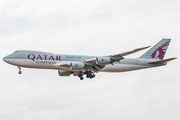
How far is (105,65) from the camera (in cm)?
5022

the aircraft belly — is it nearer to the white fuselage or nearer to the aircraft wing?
the aircraft wing

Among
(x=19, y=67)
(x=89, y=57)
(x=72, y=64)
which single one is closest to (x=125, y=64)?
(x=89, y=57)

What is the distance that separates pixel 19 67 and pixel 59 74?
8.90 m

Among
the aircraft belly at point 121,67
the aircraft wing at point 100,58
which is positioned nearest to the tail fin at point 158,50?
the aircraft belly at point 121,67

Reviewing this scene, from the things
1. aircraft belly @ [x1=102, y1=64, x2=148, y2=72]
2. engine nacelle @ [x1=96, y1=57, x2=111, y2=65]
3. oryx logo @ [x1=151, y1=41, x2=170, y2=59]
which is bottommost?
aircraft belly @ [x1=102, y1=64, x2=148, y2=72]

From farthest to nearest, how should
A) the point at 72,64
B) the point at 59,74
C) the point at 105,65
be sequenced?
the point at 59,74
the point at 105,65
the point at 72,64

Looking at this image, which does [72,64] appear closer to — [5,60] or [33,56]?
[33,56]

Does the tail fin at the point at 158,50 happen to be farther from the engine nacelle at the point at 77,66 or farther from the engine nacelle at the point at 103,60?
the engine nacelle at the point at 77,66

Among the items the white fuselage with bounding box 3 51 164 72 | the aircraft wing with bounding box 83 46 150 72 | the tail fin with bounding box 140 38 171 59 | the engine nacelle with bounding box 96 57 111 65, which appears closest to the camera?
the engine nacelle with bounding box 96 57 111 65

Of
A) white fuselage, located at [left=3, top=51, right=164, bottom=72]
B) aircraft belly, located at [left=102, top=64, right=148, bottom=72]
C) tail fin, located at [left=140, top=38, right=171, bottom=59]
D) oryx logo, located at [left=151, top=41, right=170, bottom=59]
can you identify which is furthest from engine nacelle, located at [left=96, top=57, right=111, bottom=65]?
oryx logo, located at [left=151, top=41, right=170, bottom=59]

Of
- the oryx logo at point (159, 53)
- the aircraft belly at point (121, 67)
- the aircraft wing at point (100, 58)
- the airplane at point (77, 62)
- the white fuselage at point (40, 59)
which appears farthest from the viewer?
the oryx logo at point (159, 53)

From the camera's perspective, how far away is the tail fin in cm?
5475

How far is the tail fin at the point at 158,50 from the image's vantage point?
54750 millimetres

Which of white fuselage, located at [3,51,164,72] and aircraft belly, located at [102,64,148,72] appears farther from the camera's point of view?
aircraft belly, located at [102,64,148,72]
